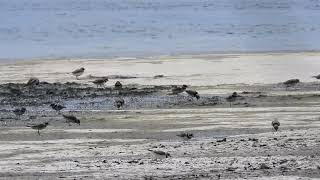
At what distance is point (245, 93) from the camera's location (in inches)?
669

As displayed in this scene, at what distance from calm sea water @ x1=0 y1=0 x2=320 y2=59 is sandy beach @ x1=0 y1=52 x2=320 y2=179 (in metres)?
4.92

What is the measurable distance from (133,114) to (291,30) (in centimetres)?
2432

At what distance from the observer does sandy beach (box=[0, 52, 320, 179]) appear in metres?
9.78

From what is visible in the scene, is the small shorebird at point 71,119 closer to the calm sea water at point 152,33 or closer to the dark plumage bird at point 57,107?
the dark plumage bird at point 57,107

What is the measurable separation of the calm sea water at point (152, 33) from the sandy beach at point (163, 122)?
4.92 metres

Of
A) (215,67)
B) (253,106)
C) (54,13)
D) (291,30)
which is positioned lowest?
(253,106)

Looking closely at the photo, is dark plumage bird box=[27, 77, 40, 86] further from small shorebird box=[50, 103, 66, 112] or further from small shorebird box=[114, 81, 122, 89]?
small shorebird box=[50, 103, 66, 112]

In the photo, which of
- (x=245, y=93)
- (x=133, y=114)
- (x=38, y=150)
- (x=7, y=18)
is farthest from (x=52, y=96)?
(x=7, y=18)

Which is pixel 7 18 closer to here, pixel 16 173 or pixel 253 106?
pixel 253 106

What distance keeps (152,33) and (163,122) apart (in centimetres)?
2203

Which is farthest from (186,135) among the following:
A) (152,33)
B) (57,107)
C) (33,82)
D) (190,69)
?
(152,33)

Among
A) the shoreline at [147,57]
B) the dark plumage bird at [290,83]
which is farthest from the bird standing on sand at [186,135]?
the shoreline at [147,57]

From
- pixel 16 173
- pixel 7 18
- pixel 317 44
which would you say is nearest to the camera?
pixel 16 173

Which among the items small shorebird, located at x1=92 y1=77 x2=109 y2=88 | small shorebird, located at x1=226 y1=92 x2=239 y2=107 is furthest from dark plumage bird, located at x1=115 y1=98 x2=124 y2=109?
small shorebird, located at x1=92 y1=77 x2=109 y2=88
